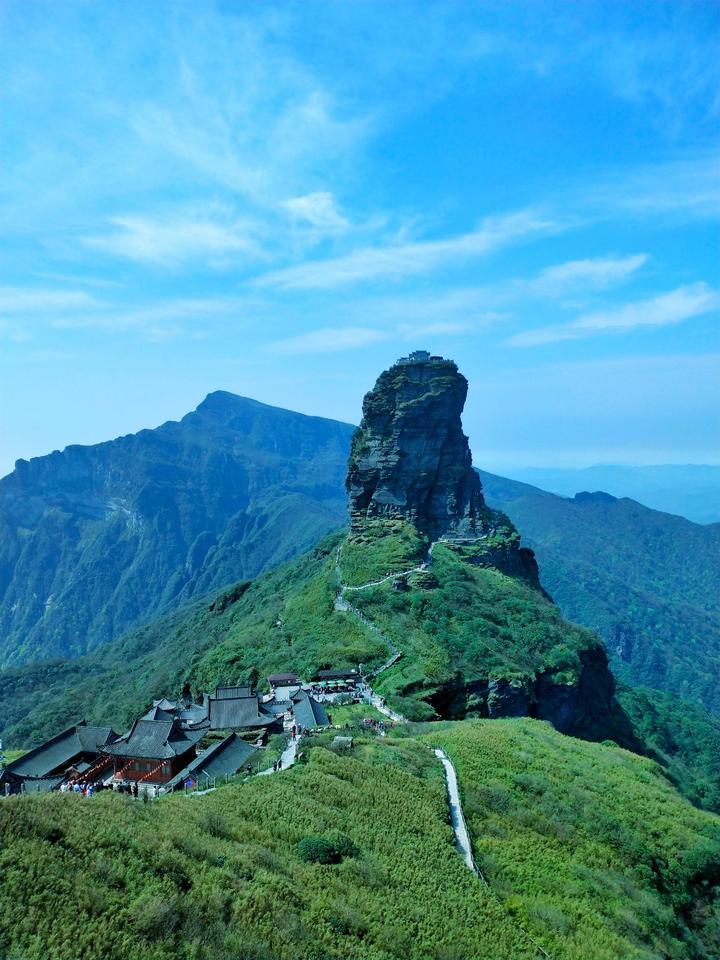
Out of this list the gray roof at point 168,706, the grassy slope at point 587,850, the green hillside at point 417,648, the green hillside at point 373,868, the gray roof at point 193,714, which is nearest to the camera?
the green hillside at point 373,868

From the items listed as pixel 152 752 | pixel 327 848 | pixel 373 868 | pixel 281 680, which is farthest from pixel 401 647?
pixel 327 848

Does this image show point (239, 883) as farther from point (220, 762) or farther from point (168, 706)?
point (168, 706)

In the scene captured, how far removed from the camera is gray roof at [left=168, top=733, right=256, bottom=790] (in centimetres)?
2855

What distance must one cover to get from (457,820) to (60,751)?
22221 millimetres

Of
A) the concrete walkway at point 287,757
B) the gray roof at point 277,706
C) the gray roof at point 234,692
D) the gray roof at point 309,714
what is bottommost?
the gray roof at point 277,706

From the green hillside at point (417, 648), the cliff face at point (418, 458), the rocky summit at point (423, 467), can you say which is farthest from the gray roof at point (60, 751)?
the cliff face at point (418, 458)

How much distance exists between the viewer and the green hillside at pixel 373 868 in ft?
43.5

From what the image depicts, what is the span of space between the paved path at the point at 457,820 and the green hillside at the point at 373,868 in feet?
1.59

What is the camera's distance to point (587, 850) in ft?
84.3

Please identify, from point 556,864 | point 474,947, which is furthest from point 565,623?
point 474,947

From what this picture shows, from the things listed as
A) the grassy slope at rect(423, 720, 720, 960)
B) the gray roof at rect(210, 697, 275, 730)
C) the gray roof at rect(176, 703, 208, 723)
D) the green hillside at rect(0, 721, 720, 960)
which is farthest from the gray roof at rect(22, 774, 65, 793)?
the grassy slope at rect(423, 720, 720, 960)

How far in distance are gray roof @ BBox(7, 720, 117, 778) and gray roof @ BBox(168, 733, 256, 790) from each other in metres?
8.53

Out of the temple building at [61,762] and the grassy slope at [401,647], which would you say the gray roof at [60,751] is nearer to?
the temple building at [61,762]

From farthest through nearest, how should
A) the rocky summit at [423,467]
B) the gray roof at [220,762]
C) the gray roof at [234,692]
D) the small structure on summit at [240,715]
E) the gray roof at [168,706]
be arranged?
the rocky summit at [423,467], the gray roof at [168,706], the gray roof at [234,692], the small structure on summit at [240,715], the gray roof at [220,762]
